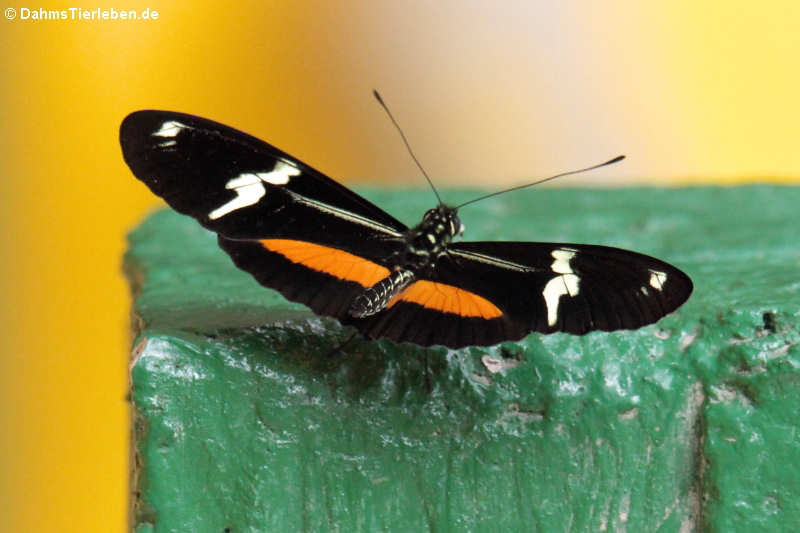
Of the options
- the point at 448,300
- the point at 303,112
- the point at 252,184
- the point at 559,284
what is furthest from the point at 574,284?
the point at 303,112

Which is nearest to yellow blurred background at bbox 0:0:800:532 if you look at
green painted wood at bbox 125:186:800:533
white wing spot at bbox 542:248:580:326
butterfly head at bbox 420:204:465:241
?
green painted wood at bbox 125:186:800:533

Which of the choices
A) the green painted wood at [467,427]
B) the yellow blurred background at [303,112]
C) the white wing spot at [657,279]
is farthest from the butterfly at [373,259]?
the yellow blurred background at [303,112]

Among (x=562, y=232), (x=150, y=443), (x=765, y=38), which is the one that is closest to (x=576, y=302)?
(x=150, y=443)

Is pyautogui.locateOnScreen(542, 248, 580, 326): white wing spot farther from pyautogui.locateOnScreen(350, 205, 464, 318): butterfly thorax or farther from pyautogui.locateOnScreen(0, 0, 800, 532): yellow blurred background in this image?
pyautogui.locateOnScreen(0, 0, 800, 532): yellow blurred background

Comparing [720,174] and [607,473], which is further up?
[720,174]

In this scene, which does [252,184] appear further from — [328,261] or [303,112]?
[303,112]

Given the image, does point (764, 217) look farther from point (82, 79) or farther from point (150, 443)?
point (82, 79)

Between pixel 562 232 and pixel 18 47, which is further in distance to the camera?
pixel 18 47
